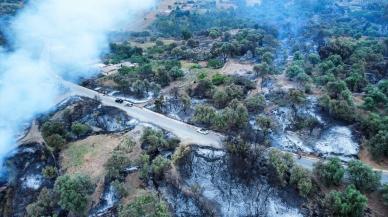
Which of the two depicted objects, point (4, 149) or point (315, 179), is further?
point (4, 149)

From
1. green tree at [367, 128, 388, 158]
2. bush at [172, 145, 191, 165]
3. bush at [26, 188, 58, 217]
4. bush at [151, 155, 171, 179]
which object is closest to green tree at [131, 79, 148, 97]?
bush at [172, 145, 191, 165]

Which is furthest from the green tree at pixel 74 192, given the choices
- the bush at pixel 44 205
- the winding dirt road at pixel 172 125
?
the winding dirt road at pixel 172 125

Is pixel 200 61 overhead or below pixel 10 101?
below

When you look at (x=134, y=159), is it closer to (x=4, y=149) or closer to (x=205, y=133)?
(x=205, y=133)

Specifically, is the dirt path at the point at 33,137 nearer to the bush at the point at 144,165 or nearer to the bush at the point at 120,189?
the bush at the point at 120,189

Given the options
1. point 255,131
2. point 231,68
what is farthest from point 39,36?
point 255,131

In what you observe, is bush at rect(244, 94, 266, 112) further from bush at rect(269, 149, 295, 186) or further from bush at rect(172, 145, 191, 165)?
bush at rect(172, 145, 191, 165)

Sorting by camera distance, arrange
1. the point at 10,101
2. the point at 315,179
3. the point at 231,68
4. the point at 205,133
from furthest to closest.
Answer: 1. the point at 231,68
2. the point at 10,101
3. the point at 205,133
4. the point at 315,179
